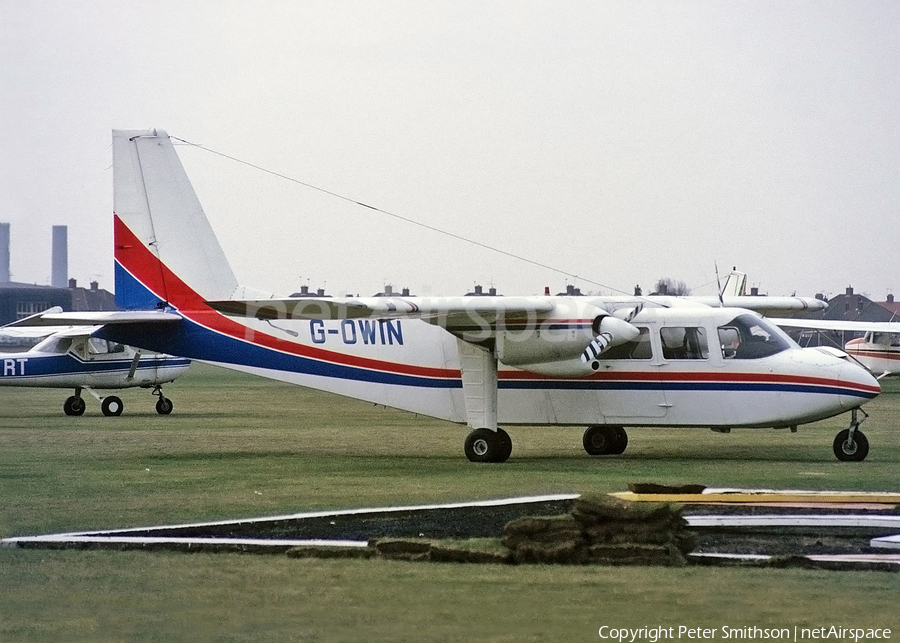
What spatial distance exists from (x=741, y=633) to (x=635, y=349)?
41.2 ft

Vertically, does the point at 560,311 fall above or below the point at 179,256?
below

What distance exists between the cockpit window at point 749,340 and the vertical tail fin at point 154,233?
30.2 feet

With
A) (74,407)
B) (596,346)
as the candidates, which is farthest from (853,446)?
(74,407)

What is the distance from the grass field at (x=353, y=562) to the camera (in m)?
8.52

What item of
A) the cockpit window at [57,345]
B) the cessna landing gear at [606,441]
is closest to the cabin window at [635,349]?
the cessna landing gear at [606,441]

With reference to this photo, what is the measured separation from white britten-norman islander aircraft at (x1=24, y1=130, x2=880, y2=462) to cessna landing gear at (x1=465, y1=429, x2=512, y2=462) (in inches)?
0.9

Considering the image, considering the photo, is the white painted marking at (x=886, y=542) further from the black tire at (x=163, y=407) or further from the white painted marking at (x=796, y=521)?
the black tire at (x=163, y=407)

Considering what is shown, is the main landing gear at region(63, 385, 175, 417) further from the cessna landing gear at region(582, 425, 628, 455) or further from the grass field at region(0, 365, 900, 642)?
the cessna landing gear at region(582, 425, 628, 455)

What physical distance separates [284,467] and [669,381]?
20.9 feet

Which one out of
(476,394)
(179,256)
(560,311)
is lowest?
(476,394)

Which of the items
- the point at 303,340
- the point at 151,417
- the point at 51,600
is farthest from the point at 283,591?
the point at 151,417

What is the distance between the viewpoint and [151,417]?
33.2 metres

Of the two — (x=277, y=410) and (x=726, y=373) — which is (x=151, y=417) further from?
(x=726, y=373)

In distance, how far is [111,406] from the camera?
112 feet
